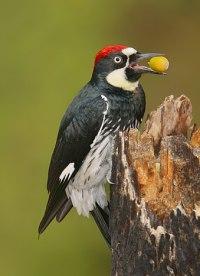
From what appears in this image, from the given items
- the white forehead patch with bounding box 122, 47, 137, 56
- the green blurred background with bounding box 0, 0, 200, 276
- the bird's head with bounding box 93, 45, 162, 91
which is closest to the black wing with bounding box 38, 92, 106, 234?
the bird's head with bounding box 93, 45, 162, 91

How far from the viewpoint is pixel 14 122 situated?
628cm

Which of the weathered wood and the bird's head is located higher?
the bird's head

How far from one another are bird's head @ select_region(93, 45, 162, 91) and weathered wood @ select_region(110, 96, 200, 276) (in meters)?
0.65

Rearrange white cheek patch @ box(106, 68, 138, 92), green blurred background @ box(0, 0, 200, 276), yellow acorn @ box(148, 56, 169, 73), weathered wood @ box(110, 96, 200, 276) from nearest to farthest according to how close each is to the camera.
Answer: weathered wood @ box(110, 96, 200, 276) < yellow acorn @ box(148, 56, 169, 73) < white cheek patch @ box(106, 68, 138, 92) < green blurred background @ box(0, 0, 200, 276)

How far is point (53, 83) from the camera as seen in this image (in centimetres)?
621

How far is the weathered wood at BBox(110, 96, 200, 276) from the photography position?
3.24m

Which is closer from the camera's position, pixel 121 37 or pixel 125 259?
pixel 125 259

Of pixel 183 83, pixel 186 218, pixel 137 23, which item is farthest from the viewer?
pixel 137 23

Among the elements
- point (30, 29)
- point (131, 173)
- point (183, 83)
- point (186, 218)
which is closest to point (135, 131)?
point (131, 173)

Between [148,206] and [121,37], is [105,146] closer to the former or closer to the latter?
[148,206]

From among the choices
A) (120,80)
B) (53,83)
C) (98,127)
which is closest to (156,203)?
(98,127)

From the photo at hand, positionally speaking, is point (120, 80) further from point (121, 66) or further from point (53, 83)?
point (53, 83)

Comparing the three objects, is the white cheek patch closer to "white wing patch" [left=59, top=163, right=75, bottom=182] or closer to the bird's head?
the bird's head

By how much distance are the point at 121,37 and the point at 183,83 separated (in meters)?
0.62
